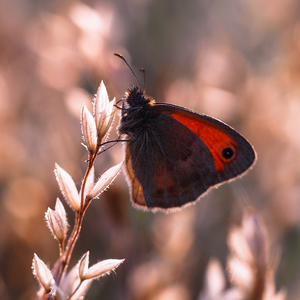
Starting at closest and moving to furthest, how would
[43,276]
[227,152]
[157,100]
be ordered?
[43,276] < [227,152] < [157,100]

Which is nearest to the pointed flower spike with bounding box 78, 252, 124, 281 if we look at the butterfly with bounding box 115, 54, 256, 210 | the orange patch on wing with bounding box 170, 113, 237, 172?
the butterfly with bounding box 115, 54, 256, 210

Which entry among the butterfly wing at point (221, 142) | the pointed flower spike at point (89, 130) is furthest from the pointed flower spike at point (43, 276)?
the butterfly wing at point (221, 142)

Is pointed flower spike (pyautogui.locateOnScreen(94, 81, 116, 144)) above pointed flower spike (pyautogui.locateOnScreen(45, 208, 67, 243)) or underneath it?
above

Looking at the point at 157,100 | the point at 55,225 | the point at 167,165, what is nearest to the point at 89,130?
the point at 55,225

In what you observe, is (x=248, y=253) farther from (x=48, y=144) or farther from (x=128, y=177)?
(x=48, y=144)

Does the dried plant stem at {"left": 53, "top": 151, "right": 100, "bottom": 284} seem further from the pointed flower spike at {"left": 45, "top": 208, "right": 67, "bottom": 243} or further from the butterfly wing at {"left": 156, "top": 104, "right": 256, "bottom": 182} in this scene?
the butterfly wing at {"left": 156, "top": 104, "right": 256, "bottom": 182}

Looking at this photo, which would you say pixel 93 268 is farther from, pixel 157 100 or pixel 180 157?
pixel 157 100

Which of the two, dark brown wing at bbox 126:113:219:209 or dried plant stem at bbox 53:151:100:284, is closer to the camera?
dried plant stem at bbox 53:151:100:284

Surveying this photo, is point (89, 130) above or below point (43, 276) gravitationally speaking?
above
